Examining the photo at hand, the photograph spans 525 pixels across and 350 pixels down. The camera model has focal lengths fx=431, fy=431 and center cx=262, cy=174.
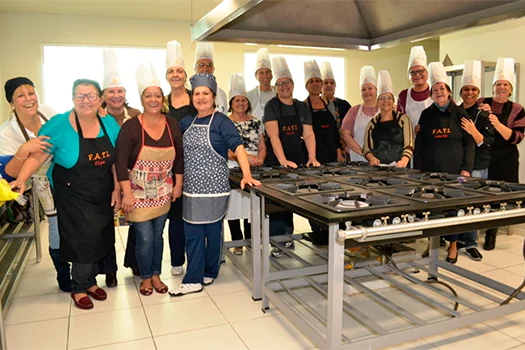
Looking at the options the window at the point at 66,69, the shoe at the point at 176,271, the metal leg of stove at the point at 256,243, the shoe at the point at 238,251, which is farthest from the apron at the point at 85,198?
the window at the point at 66,69

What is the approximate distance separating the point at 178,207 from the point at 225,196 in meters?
0.42

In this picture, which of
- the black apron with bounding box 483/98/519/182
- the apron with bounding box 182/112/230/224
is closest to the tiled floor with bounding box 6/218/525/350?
the apron with bounding box 182/112/230/224

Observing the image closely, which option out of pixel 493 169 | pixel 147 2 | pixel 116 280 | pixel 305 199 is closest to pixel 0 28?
pixel 147 2

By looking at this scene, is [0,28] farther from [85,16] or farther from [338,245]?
[338,245]

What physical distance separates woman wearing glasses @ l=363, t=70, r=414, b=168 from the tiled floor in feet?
3.18

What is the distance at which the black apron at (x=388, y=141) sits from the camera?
3029 millimetres

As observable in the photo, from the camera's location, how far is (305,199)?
1851 millimetres

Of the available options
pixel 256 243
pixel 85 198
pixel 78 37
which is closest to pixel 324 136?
pixel 256 243

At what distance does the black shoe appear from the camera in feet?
8.71

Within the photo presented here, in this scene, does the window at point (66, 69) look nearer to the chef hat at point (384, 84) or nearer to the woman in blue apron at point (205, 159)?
the chef hat at point (384, 84)

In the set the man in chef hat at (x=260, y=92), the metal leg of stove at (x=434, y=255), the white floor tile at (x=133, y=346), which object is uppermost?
the man in chef hat at (x=260, y=92)

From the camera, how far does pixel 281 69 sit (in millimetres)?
3361

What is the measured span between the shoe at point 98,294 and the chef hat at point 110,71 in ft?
4.15

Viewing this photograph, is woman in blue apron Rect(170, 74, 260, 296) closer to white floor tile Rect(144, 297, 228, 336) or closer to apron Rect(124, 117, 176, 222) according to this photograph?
apron Rect(124, 117, 176, 222)
